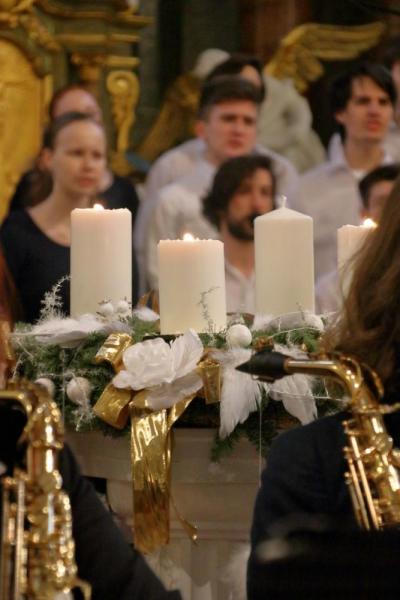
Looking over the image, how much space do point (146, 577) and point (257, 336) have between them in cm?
67

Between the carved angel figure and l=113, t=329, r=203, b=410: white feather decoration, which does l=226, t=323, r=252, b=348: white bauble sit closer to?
l=113, t=329, r=203, b=410: white feather decoration

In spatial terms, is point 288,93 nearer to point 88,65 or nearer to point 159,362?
point 88,65

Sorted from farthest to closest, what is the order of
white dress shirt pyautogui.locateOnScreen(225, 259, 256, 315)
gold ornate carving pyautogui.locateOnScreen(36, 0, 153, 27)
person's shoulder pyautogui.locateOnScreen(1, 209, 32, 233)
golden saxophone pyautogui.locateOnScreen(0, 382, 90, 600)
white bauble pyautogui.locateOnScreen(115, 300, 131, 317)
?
gold ornate carving pyautogui.locateOnScreen(36, 0, 153, 27) → person's shoulder pyautogui.locateOnScreen(1, 209, 32, 233) → white dress shirt pyautogui.locateOnScreen(225, 259, 256, 315) → white bauble pyautogui.locateOnScreen(115, 300, 131, 317) → golden saxophone pyautogui.locateOnScreen(0, 382, 90, 600)

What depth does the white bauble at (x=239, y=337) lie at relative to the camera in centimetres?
231

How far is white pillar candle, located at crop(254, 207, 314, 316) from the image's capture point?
254cm

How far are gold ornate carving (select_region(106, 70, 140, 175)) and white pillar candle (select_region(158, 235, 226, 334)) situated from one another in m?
3.72

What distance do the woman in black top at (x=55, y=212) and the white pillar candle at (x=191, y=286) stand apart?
1899mm

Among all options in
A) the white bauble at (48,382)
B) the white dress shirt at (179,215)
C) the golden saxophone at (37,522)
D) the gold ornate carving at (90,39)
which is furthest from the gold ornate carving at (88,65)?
the golden saxophone at (37,522)

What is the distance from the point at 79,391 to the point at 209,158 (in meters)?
3.84

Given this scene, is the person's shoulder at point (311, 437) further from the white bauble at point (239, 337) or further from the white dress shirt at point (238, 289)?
the white dress shirt at point (238, 289)

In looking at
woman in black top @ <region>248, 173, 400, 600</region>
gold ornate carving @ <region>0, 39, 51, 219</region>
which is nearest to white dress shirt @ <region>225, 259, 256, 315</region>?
gold ornate carving @ <region>0, 39, 51, 219</region>

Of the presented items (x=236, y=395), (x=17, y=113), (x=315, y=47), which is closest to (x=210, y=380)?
(x=236, y=395)

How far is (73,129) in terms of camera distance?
577 cm

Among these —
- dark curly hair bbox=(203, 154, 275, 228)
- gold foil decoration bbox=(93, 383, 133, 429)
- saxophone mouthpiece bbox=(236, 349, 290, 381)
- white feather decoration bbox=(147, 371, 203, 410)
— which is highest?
dark curly hair bbox=(203, 154, 275, 228)
